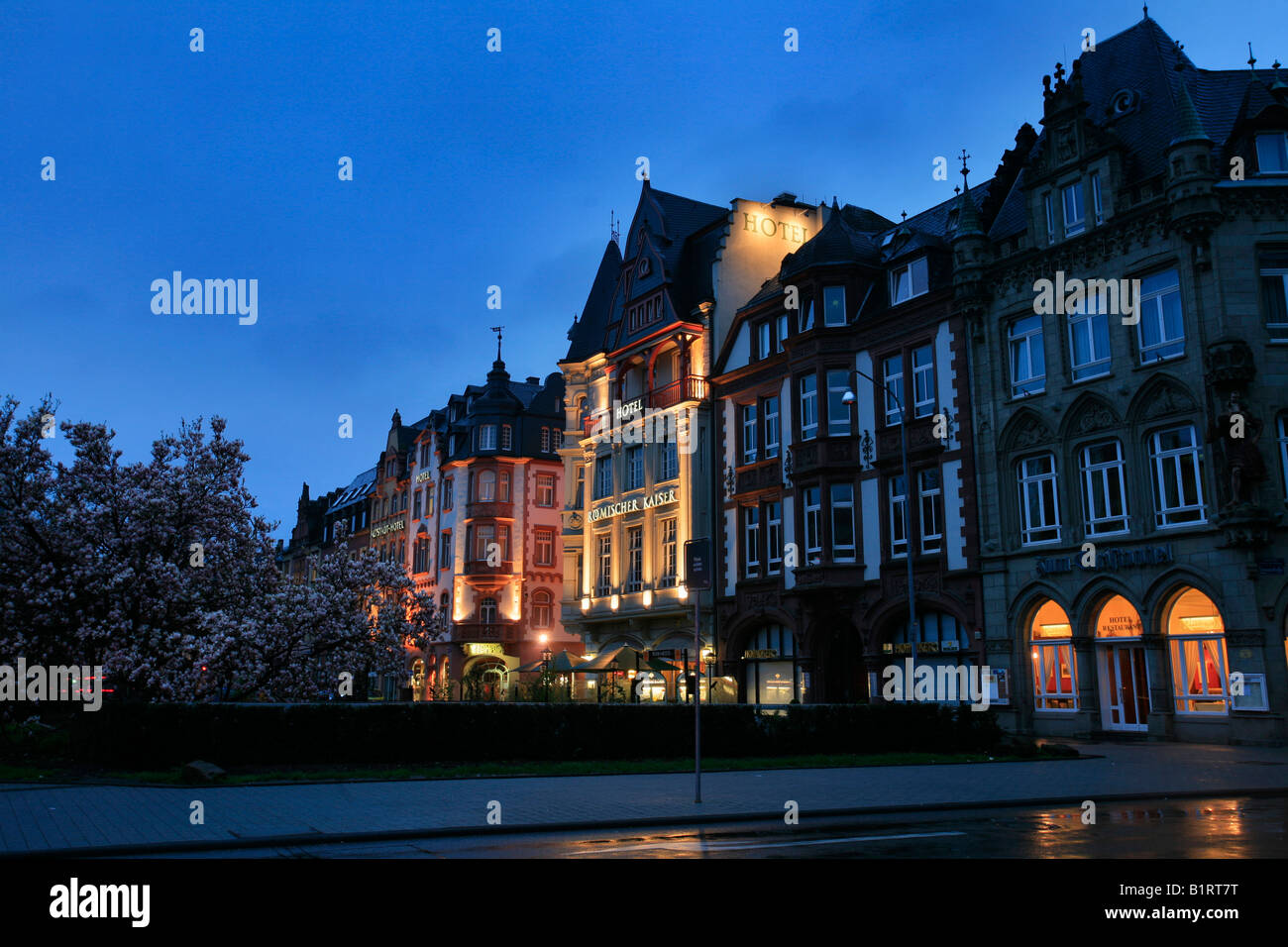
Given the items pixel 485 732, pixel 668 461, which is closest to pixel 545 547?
pixel 668 461

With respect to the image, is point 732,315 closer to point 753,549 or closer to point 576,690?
point 753,549

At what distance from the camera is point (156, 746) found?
58.9 ft

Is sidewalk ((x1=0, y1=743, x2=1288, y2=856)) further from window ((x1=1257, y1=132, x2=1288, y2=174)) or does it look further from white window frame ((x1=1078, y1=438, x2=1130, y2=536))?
window ((x1=1257, y1=132, x2=1288, y2=174))

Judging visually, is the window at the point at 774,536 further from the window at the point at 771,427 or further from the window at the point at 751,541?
the window at the point at 771,427

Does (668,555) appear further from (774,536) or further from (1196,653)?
(1196,653)

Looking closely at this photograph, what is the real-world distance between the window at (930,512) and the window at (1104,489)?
192 inches

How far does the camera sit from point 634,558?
46.6 m

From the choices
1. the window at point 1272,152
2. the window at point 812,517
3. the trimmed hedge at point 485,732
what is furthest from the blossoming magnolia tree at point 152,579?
the window at point 1272,152

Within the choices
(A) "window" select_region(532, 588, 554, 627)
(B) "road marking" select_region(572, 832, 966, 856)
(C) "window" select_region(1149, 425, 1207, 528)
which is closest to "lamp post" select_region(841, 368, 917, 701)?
(C) "window" select_region(1149, 425, 1207, 528)

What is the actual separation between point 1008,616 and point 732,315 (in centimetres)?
1922

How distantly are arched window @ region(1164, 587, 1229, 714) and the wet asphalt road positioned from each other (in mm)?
14771

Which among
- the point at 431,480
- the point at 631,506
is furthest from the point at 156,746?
the point at 431,480

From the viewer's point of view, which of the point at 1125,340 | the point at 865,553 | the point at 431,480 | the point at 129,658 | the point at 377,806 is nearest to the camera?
the point at 377,806

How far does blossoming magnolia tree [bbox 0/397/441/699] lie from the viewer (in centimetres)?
2264
